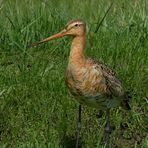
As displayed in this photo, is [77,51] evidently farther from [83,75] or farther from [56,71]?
[56,71]

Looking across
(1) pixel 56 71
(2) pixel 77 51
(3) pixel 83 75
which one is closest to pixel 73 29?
(2) pixel 77 51

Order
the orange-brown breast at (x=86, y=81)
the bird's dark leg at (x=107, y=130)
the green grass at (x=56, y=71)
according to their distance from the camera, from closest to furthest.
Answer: the orange-brown breast at (x=86, y=81) → the bird's dark leg at (x=107, y=130) → the green grass at (x=56, y=71)

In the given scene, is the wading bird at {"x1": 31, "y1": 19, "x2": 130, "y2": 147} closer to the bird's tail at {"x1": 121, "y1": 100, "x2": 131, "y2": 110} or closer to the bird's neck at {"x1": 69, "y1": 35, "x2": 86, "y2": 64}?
the bird's neck at {"x1": 69, "y1": 35, "x2": 86, "y2": 64}

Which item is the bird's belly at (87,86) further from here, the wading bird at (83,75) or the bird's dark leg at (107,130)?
the bird's dark leg at (107,130)

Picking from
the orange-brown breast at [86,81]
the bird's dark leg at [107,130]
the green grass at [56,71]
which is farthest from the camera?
the green grass at [56,71]

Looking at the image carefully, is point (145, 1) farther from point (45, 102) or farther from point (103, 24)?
point (45, 102)

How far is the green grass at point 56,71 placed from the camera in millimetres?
5758

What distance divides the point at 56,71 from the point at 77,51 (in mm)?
1260

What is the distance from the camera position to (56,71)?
6.53 meters

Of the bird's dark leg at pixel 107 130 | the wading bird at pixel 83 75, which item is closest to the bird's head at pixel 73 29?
the wading bird at pixel 83 75

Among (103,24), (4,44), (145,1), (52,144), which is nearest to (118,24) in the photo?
(103,24)

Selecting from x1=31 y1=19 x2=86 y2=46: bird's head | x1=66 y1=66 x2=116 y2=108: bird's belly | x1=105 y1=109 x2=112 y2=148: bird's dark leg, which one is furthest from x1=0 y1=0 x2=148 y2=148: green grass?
x1=31 y1=19 x2=86 y2=46: bird's head

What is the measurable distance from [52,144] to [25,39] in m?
2.13

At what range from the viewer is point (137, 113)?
600cm
